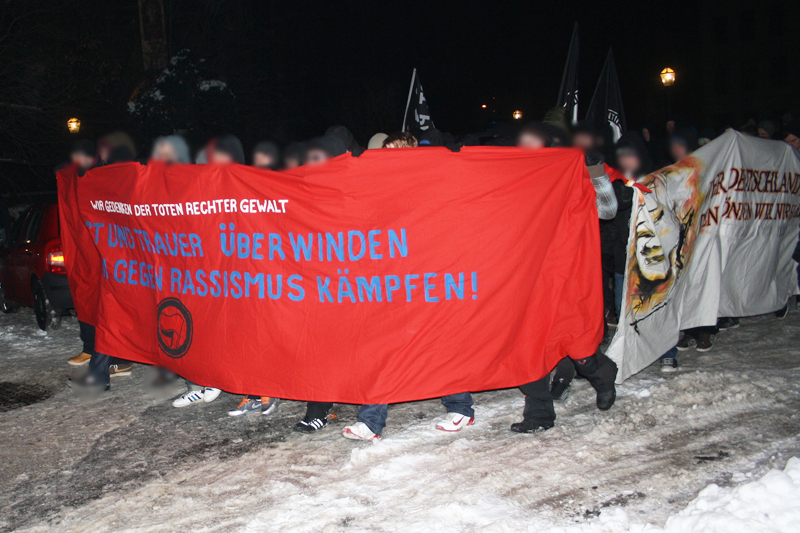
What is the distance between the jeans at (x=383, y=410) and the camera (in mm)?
4150

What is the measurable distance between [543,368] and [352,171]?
187 centimetres

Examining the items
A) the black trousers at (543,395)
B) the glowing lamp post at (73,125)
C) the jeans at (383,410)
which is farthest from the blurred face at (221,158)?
the glowing lamp post at (73,125)

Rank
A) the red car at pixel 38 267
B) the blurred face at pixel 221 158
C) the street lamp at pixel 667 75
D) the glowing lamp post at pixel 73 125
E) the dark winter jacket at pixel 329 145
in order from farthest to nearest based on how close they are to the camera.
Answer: the street lamp at pixel 667 75 < the glowing lamp post at pixel 73 125 < the red car at pixel 38 267 < the blurred face at pixel 221 158 < the dark winter jacket at pixel 329 145

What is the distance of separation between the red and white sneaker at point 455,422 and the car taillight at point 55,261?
5.84 m

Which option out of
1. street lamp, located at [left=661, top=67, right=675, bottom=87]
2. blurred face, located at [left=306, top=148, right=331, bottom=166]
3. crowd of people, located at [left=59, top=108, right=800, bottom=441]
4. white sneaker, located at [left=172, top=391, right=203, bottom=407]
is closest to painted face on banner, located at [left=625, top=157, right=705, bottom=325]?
crowd of people, located at [left=59, top=108, right=800, bottom=441]

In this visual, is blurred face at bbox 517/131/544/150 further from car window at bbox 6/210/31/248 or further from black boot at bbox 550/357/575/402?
car window at bbox 6/210/31/248

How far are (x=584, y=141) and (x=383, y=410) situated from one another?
7.97 feet

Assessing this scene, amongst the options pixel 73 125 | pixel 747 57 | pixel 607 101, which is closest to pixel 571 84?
pixel 607 101

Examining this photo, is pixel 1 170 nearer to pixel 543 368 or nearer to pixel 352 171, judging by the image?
pixel 352 171

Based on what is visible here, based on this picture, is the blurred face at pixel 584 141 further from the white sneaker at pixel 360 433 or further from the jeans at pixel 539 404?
the white sneaker at pixel 360 433

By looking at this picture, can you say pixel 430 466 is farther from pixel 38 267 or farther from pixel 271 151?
pixel 38 267

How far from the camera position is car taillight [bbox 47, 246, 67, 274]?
7727 millimetres

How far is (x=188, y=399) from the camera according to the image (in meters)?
5.09

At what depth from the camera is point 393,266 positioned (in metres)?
4.10
